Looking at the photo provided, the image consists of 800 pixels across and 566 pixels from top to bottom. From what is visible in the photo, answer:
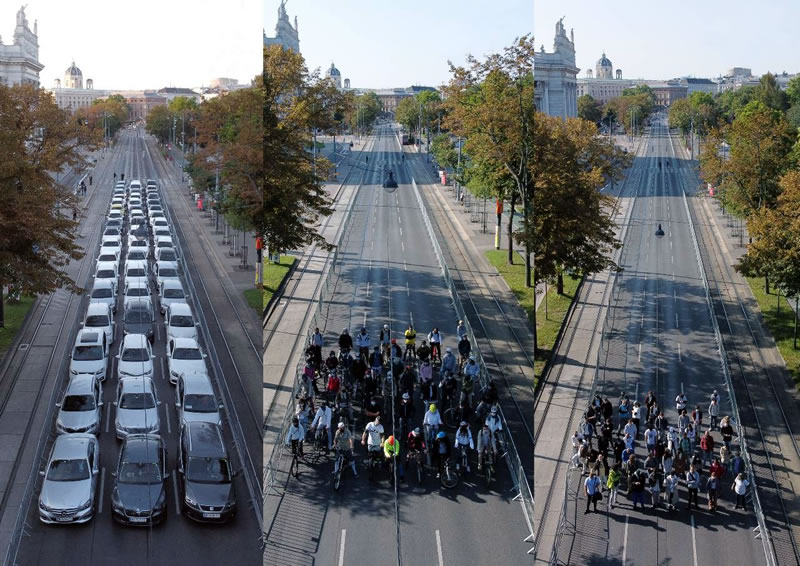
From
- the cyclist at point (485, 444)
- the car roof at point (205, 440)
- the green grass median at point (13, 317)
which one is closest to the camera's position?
the cyclist at point (485, 444)

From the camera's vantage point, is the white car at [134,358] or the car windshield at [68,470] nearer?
the car windshield at [68,470]

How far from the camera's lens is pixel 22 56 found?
12.4 meters

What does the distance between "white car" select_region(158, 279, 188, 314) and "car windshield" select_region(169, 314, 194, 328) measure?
134 cm

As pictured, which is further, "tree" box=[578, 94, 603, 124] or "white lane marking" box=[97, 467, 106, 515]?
"tree" box=[578, 94, 603, 124]

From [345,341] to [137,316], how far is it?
14998 millimetres

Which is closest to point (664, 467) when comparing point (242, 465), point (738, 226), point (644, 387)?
point (644, 387)

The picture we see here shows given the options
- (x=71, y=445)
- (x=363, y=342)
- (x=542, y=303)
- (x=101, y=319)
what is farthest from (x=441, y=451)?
(x=542, y=303)

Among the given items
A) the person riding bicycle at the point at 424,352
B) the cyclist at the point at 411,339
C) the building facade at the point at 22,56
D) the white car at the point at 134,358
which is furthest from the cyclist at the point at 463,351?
the white car at the point at 134,358

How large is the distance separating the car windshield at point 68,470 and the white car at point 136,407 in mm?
1921

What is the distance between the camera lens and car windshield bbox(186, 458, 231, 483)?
1345cm

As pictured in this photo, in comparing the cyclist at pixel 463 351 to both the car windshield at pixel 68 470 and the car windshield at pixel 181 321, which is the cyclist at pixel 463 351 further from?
the car windshield at pixel 181 321

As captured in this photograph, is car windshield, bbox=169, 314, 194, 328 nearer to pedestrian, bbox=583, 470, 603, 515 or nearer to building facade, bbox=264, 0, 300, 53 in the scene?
pedestrian, bbox=583, 470, 603, 515

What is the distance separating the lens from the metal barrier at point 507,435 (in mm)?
7992

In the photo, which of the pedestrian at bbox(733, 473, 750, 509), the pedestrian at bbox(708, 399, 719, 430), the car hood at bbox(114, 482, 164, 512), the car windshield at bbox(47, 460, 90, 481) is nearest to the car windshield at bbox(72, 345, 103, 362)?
the car windshield at bbox(47, 460, 90, 481)
